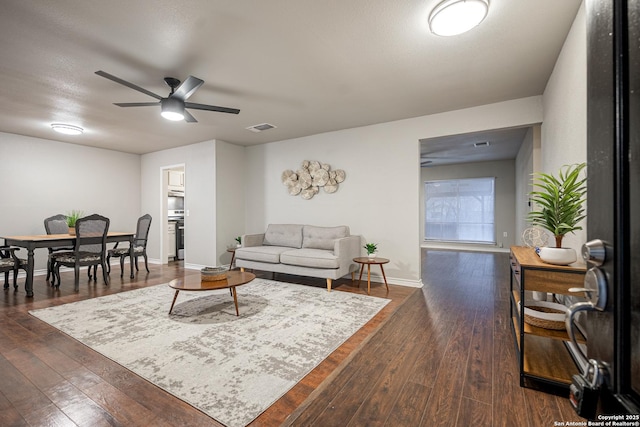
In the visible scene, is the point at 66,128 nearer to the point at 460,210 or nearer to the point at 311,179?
the point at 311,179

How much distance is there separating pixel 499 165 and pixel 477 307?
585 cm

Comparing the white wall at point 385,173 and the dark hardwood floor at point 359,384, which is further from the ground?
the white wall at point 385,173

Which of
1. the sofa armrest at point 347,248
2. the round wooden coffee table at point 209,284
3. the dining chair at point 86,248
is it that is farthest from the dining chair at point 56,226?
the sofa armrest at point 347,248

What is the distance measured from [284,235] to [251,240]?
1.90ft

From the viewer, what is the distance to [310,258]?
13.3 ft

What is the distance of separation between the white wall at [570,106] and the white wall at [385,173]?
798 millimetres

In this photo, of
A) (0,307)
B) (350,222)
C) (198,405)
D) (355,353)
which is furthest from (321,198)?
(0,307)

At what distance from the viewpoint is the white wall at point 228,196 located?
5516 millimetres

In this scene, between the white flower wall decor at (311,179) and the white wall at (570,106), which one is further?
the white flower wall decor at (311,179)

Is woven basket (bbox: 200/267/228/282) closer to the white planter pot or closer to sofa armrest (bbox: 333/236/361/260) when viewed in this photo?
sofa armrest (bbox: 333/236/361/260)

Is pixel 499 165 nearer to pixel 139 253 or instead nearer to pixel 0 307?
pixel 139 253

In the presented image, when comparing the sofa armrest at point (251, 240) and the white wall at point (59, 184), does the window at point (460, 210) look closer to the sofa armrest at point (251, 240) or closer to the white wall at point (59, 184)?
the sofa armrest at point (251, 240)

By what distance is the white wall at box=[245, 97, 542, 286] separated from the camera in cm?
388

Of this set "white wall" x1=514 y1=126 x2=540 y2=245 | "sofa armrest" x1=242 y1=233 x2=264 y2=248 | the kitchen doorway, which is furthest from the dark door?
the kitchen doorway
